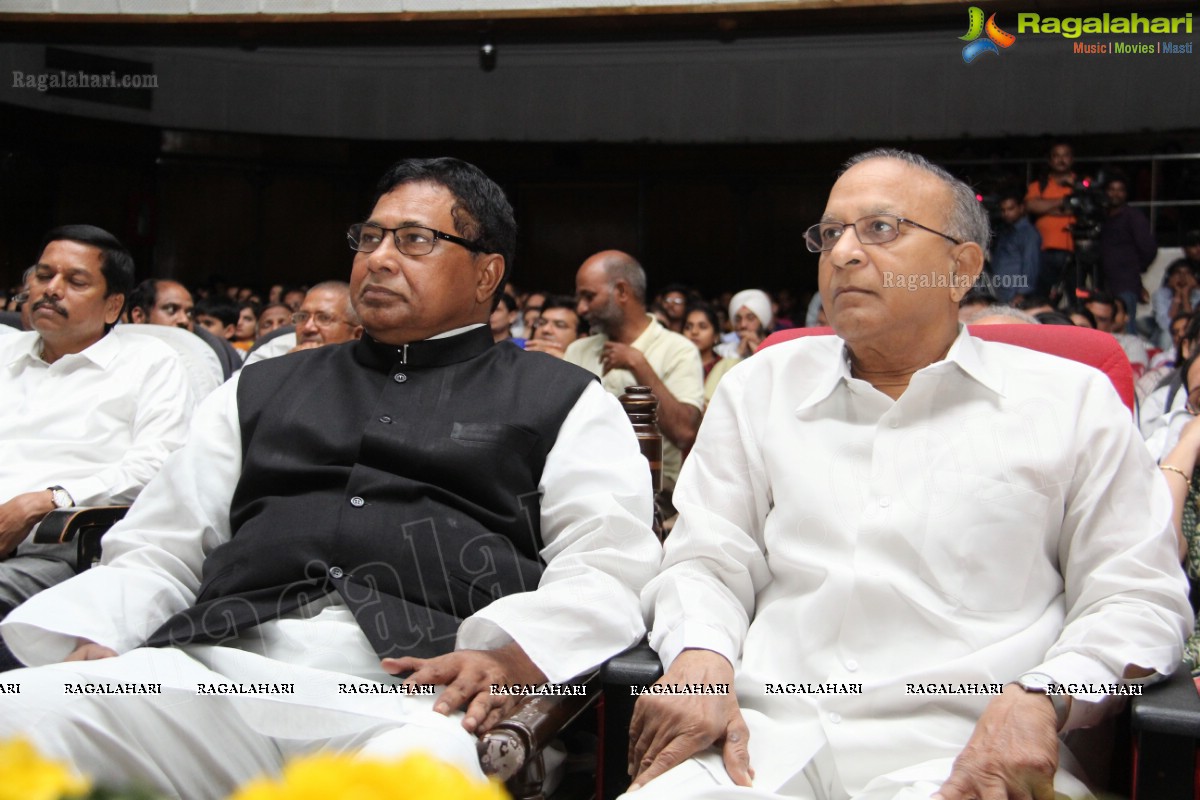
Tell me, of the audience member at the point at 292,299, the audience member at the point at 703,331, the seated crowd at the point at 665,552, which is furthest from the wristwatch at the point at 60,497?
the audience member at the point at 292,299

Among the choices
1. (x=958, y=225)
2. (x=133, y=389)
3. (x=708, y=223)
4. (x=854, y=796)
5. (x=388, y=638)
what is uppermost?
(x=708, y=223)

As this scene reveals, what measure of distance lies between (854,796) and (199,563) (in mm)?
1011

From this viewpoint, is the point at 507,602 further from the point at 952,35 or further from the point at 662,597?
the point at 952,35

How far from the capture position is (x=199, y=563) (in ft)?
5.41

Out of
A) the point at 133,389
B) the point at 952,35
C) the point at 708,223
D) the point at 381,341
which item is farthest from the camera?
the point at 708,223

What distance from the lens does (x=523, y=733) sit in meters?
1.24

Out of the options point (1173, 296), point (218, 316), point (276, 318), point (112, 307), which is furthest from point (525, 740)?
point (1173, 296)

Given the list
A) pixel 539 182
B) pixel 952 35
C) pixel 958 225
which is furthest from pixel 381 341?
pixel 539 182

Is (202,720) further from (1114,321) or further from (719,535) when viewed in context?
(1114,321)

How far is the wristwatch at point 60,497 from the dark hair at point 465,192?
98 cm

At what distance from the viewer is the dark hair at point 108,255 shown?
2588 mm

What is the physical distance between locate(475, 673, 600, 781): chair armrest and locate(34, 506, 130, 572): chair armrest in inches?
43.3

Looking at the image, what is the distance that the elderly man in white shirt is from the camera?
1.26 m

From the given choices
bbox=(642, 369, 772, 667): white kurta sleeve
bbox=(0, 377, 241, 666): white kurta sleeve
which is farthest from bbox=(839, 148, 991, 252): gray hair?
bbox=(0, 377, 241, 666): white kurta sleeve
